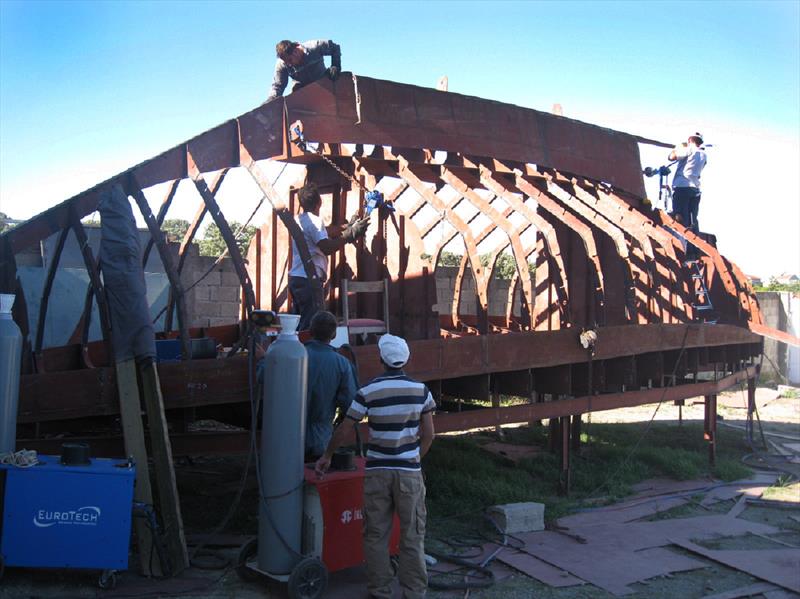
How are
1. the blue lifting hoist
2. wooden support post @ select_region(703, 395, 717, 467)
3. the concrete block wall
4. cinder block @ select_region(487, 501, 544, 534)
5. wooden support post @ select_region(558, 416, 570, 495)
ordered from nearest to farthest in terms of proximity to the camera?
cinder block @ select_region(487, 501, 544, 534)
the blue lifting hoist
wooden support post @ select_region(558, 416, 570, 495)
wooden support post @ select_region(703, 395, 717, 467)
the concrete block wall

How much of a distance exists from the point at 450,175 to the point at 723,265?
429 cm

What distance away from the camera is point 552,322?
1016cm

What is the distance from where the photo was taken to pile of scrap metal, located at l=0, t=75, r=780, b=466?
5.38 m

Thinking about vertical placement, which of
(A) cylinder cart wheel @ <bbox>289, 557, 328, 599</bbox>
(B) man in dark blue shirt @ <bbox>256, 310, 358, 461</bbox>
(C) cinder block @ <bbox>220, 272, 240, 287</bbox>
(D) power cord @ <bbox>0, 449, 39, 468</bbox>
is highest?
(C) cinder block @ <bbox>220, 272, 240, 287</bbox>

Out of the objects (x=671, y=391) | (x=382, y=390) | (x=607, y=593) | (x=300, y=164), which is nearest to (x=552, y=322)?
(x=671, y=391)

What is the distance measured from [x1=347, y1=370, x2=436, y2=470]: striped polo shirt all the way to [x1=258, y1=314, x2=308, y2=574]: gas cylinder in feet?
1.25

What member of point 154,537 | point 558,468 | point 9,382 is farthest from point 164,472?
point 558,468

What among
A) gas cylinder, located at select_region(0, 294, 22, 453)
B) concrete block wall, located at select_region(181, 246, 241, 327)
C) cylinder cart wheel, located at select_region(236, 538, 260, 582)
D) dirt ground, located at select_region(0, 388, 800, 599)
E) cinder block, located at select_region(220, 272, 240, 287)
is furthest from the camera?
cinder block, located at select_region(220, 272, 240, 287)

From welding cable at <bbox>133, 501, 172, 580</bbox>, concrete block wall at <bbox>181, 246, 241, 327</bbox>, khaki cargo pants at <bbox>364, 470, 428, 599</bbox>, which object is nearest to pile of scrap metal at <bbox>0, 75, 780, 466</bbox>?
welding cable at <bbox>133, 501, 172, 580</bbox>

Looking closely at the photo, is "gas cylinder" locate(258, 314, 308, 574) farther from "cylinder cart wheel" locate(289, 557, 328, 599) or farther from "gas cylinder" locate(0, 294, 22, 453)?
"gas cylinder" locate(0, 294, 22, 453)

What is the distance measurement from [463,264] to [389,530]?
21.4ft

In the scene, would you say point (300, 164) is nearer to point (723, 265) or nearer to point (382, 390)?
point (382, 390)

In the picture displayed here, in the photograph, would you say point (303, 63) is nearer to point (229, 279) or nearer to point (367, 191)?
point (367, 191)

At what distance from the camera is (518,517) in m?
6.27
